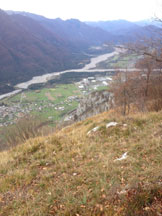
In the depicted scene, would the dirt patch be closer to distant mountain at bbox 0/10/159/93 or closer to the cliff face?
distant mountain at bbox 0/10/159/93

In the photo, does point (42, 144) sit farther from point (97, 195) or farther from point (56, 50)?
point (56, 50)

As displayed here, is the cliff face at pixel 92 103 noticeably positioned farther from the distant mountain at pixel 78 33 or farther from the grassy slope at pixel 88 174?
the distant mountain at pixel 78 33

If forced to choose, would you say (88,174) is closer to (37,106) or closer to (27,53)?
(37,106)

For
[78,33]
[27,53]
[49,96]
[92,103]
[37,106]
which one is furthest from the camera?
[78,33]

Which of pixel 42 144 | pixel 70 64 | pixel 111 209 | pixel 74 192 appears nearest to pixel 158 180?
pixel 111 209

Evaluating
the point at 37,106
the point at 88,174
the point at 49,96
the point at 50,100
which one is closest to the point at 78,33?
the point at 49,96

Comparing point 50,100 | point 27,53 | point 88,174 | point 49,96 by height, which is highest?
point 27,53

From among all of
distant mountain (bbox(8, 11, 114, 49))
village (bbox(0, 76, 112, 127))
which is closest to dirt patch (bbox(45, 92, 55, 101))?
village (bbox(0, 76, 112, 127))

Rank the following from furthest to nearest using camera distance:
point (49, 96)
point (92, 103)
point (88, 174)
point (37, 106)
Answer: point (49, 96)
point (37, 106)
point (92, 103)
point (88, 174)
